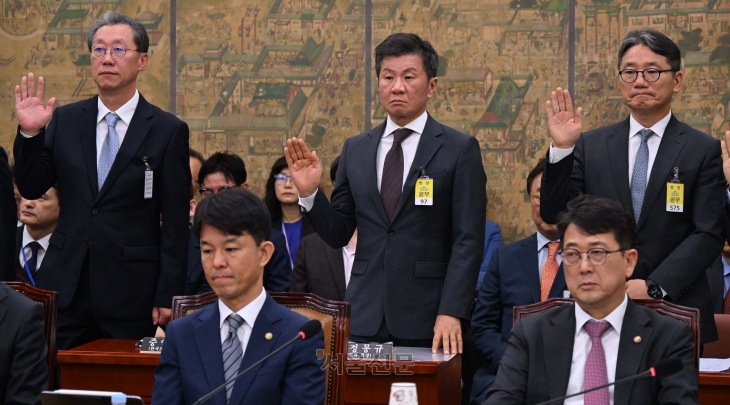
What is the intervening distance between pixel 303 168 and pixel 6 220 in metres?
1.19

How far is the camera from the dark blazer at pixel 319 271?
493cm

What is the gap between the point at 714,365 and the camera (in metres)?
3.41

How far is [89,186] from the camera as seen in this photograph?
3863 mm

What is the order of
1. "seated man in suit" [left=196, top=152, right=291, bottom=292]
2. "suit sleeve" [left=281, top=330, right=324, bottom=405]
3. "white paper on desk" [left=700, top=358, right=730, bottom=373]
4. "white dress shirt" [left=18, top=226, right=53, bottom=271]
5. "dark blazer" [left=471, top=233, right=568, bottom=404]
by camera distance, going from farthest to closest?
"seated man in suit" [left=196, top=152, right=291, bottom=292] → "white dress shirt" [left=18, top=226, right=53, bottom=271] → "dark blazer" [left=471, top=233, right=568, bottom=404] → "white paper on desk" [left=700, top=358, right=730, bottom=373] → "suit sleeve" [left=281, top=330, right=324, bottom=405]

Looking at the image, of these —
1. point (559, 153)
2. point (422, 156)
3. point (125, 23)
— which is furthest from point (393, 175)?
point (125, 23)

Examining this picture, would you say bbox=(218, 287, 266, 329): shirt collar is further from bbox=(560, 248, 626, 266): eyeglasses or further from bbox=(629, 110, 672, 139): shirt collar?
bbox=(629, 110, 672, 139): shirt collar

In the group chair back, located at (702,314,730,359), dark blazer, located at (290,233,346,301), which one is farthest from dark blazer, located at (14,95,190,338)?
chair back, located at (702,314,730,359)

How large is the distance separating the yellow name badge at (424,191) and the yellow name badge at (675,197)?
2.82 feet

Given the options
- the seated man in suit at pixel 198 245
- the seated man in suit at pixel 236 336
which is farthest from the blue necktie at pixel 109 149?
the seated man in suit at pixel 236 336

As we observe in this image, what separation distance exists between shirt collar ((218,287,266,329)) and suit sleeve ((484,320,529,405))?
686 mm

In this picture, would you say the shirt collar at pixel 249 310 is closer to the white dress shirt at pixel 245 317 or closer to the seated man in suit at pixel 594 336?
the white dress shirt at pixel 245 317

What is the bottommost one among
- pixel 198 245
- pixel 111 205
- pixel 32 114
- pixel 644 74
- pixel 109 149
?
pixel 198 245

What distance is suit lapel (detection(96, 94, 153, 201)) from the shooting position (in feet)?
12.6

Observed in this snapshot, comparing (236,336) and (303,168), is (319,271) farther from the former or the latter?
(236,336)
